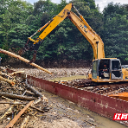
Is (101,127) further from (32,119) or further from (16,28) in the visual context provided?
(16,28)

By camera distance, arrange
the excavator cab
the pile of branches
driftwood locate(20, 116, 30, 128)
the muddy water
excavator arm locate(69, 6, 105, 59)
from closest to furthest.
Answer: driftwood locate(20, 116, 30, 128), the pile of branches, the muddy water, the excavator cab, excavator arm locate(69, 6, 105, 59)

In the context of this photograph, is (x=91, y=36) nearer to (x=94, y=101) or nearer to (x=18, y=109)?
(x=94, y=101)

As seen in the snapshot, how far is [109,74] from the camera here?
816 cm

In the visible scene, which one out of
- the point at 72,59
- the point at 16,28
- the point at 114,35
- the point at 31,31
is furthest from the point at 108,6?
the point at 16,28

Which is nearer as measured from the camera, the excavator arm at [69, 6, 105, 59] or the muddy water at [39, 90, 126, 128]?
the muddy water at [39, 90, 126, 128]

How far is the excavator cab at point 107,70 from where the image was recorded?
26.5 feet

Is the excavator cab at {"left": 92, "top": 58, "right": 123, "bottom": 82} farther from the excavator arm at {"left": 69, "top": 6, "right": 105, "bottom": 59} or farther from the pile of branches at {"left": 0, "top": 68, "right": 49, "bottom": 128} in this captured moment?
the pile of branches at {"left": 0, "top": 68, "right": 49, "bottom": 128}

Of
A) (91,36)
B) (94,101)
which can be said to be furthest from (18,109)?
(91,36)

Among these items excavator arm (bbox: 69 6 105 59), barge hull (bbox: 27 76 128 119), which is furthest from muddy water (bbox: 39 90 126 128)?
excavator arm (bbox: 69 6 105 59)

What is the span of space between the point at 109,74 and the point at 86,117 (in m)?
4.07

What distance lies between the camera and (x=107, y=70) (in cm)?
830

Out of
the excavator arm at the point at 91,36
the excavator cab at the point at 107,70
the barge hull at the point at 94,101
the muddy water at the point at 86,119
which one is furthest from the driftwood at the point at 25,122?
the excavator arm at the point at 91,36

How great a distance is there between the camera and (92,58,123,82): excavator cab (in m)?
8.07

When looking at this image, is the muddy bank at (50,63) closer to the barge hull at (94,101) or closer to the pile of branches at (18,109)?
the barge hull at (94,101)
